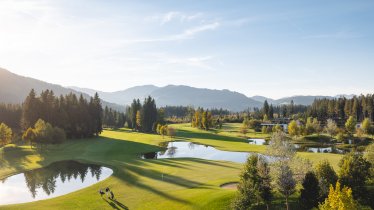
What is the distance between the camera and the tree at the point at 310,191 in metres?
40.3

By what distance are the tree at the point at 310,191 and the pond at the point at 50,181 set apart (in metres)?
39.4

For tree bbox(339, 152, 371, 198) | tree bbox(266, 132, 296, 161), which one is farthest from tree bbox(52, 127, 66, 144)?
Answer: tree bbox(339, 152, 371, 198)

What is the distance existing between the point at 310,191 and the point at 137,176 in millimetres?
35078

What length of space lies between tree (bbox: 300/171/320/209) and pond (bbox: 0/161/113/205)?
39.4 m

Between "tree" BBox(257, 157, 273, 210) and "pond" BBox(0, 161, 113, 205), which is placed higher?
"tree" BBox(257, 157, 273, 210)

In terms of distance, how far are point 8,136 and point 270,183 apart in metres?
87.5

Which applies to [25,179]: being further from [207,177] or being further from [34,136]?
[207,177]

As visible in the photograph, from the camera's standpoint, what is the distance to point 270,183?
3972 centimetres

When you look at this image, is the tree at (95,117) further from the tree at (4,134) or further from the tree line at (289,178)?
the tree line at (289,178)

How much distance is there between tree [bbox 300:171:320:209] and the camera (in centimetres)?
4034

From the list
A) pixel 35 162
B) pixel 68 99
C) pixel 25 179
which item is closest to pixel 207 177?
pixel 25 179

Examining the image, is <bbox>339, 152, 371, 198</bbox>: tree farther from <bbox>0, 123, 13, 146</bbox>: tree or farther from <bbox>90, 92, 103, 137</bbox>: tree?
<bbox>90, 92, 103, 137</bbox>: tree

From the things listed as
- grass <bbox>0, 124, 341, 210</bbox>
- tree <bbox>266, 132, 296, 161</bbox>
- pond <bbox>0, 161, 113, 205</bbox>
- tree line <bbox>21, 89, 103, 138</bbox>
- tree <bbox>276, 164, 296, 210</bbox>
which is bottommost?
pond <bbox>0, 161, 113, 205</bbox>

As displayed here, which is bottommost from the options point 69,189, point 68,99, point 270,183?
point 69,189
